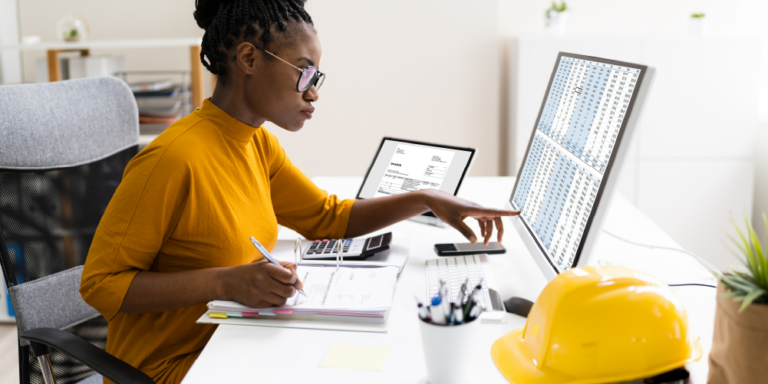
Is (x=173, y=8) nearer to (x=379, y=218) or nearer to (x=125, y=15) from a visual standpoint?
(x=125, y=15)

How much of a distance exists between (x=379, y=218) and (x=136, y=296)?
608 mm

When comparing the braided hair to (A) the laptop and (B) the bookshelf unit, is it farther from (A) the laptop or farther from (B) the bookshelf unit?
(B) the bookshelf unit

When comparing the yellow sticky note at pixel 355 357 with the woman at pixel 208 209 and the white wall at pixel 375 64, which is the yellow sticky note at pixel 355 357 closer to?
the woman at pixel 208 209

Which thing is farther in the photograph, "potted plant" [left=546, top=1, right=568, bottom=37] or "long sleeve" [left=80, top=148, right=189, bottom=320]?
"potted plant" [left=546, top=1, right=568, bottom=37]

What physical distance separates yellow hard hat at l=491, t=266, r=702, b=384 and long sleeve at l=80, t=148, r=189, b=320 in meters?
0.66

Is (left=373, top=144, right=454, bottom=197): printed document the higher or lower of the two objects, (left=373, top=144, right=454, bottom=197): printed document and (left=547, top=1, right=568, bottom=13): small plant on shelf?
the lower

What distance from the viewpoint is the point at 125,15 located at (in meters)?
2.73

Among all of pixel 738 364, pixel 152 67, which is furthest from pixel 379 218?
pixel 152 67

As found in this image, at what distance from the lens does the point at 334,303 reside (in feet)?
3.25

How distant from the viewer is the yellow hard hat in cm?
68

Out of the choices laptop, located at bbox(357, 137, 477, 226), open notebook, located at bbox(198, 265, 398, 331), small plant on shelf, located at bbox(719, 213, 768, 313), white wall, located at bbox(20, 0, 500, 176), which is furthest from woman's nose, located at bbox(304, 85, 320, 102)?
white wall, located at bbox(20, 0, 500, 176)

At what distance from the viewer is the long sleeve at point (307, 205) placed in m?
1.44

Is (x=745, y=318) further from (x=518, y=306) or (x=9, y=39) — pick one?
(x=9, y=39)

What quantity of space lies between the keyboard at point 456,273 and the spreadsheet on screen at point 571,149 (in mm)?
133
